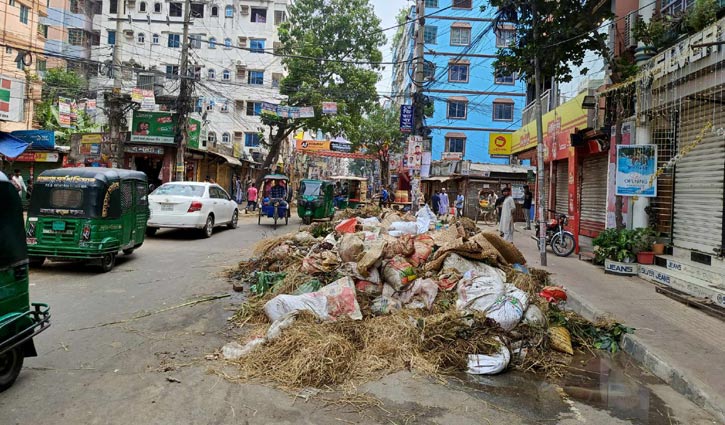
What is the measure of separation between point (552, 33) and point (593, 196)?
531cm

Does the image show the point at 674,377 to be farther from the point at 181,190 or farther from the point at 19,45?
the point at 19,45

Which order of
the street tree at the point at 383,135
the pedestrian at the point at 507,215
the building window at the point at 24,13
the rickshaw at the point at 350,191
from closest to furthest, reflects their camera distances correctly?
the pedestrian at the point at 507,215 → the building window at the point at 24,13 → the rickshaw at the point at 350,191 → the street tree at the point at 383,135

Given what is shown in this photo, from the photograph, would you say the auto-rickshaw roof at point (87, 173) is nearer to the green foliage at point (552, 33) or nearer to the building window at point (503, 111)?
the green foliage at point (552, 33)

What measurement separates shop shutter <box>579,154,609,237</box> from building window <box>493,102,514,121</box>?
29.3 m

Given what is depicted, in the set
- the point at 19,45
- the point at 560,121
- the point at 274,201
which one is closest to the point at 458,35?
the point at 560,121

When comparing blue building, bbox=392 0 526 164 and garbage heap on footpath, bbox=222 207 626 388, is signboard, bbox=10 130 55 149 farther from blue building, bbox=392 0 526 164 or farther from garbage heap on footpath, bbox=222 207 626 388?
blue building, bbox=392 0 526 164

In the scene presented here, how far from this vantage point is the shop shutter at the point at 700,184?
27.7 feet

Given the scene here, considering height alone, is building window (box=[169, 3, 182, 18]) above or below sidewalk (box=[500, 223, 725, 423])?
above

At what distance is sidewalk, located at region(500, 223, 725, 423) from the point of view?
4414 mm

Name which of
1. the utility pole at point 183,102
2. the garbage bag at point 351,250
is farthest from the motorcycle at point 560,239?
the utility pole at point 183,102

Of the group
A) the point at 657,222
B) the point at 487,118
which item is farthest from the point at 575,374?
the point at 487,118

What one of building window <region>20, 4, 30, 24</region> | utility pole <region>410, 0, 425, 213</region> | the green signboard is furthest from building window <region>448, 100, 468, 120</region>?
building window <region>20, 4, 30, 24</region>

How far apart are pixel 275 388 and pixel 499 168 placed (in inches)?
1124

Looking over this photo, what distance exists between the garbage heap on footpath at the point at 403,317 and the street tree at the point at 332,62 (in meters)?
23.2
